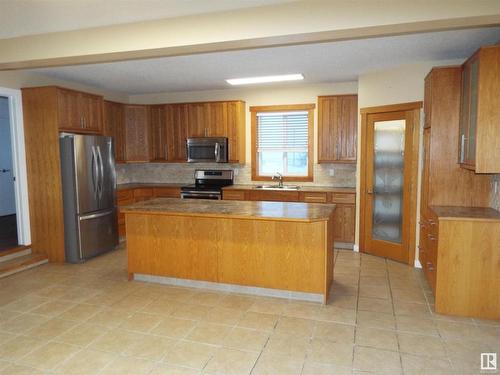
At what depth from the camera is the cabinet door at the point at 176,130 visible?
6531mm

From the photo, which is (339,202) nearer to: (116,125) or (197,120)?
(197,120)

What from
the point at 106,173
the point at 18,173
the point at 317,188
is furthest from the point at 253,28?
the point at 18,173

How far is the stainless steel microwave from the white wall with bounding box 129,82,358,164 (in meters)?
0.51

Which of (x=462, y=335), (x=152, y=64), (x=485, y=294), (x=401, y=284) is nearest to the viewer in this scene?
(x=462, y=335)

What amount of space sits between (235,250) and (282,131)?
3.20 meters

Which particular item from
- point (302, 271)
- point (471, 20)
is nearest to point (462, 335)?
point (302, 271)

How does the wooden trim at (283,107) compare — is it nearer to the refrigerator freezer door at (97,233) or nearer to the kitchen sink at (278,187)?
the kitchen sink at (278,187)

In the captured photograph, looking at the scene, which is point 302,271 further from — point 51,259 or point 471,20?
point 51,259

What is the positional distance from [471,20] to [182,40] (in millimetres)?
2122

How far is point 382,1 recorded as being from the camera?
2541 mm

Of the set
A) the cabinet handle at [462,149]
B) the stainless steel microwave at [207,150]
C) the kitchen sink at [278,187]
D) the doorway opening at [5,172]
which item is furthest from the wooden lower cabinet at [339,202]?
the doorway opening at [5,172]

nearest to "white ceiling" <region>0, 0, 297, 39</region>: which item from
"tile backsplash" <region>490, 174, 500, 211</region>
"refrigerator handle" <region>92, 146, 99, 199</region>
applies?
"refrigerator handle" <region>92, 146, 99, 199</region>

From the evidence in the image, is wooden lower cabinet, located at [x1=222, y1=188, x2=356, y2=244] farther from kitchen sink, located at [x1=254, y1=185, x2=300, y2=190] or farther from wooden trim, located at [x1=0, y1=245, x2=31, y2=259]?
wooden trim, located at [x1=0, y1=245, x2=31, y2=259]

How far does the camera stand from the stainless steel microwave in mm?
6266
